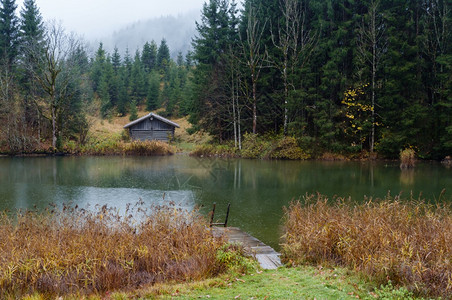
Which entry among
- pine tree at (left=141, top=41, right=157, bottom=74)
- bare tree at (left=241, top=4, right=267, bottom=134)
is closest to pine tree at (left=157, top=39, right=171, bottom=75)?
pine tree at (left=141, top=41, right=157, bottom=74)

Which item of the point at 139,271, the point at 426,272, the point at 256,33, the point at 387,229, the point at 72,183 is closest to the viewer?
the point at 426,272

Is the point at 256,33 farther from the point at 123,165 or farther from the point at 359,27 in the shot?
the point at 123,165

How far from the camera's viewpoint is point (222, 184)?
63.5ft

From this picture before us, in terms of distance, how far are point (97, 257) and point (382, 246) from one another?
512cm

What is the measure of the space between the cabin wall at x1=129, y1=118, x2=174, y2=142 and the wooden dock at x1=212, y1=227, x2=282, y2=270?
34.5 m

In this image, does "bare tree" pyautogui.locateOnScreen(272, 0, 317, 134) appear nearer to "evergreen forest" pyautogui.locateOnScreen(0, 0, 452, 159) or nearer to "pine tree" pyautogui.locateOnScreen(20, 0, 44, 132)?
"evergreen forest" pyautogui.locateOnScreen(0, 0, 452, 159)

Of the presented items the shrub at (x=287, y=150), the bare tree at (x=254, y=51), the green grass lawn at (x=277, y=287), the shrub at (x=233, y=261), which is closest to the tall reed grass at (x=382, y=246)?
the green grass lawn at (x=277, y=287)

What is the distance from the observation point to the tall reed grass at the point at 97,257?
5840mm

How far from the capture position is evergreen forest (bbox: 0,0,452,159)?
1176 inches

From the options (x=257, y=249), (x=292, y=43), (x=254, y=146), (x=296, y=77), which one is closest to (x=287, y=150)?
(x=254, y=146)

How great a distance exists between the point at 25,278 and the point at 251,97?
108ft

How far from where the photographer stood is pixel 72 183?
Answer: 18906mm

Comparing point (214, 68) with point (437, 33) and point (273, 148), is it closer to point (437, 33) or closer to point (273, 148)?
point (273, 148)

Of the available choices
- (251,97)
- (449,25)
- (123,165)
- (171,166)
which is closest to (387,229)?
(171,166)
